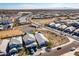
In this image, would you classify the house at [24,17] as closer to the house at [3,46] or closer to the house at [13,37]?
the house at [13,37]


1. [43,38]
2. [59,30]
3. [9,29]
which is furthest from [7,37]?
[59,30]

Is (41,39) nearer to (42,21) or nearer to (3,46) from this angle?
(42,21)

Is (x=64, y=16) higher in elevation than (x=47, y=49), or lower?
higher

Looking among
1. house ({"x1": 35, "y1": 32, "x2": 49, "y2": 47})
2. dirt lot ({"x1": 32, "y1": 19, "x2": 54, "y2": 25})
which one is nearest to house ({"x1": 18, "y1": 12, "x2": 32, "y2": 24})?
dirt lot ({"x1": 32, "y1": 19, "x2": 54, "y2": 25})

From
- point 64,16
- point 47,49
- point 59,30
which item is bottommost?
point 47,49

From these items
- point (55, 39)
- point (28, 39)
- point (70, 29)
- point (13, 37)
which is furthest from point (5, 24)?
point (70, 29)

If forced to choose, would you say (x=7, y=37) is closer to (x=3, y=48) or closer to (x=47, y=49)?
(x=3, y=48)

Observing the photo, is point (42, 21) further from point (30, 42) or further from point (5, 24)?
point (5, 24)

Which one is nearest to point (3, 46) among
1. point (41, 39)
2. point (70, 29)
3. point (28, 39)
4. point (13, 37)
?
point (13, 37)

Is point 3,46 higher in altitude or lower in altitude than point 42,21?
lower
